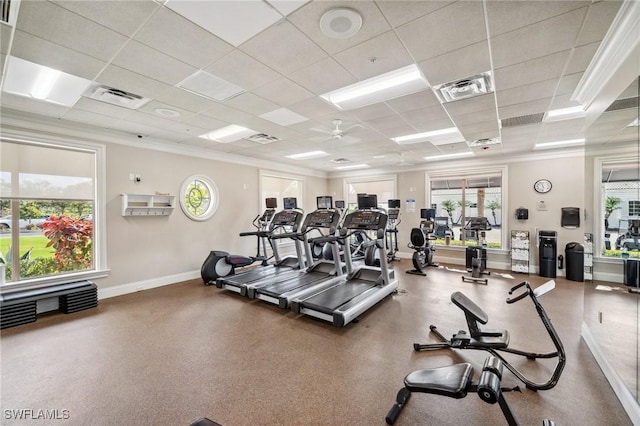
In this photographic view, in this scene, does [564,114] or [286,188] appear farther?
[286,188]

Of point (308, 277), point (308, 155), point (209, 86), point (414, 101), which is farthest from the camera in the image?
point (308, 155)

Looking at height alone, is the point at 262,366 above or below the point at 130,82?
below

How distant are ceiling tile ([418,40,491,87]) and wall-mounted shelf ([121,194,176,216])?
4995mm

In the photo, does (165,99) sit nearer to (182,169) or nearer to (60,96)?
(60,96)

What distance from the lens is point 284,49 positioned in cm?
238

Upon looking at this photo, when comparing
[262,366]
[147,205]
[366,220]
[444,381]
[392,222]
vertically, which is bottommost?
[262,366]

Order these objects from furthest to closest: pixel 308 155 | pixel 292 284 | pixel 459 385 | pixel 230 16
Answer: pixel 308 155, pixel 292 284, pixel 230 16, pixel 459 385

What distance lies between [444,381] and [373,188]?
796cm

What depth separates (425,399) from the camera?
83.0 inches

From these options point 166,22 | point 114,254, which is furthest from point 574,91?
point 114,254

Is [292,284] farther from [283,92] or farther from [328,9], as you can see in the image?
[328,9]

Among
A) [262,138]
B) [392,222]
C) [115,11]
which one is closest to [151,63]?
[115,11]

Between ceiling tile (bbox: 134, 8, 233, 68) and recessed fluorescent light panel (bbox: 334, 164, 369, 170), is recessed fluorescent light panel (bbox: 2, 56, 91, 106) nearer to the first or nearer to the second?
ceiling tile (bbox: 134, 8, 233, 68)

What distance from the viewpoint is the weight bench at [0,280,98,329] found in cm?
347
